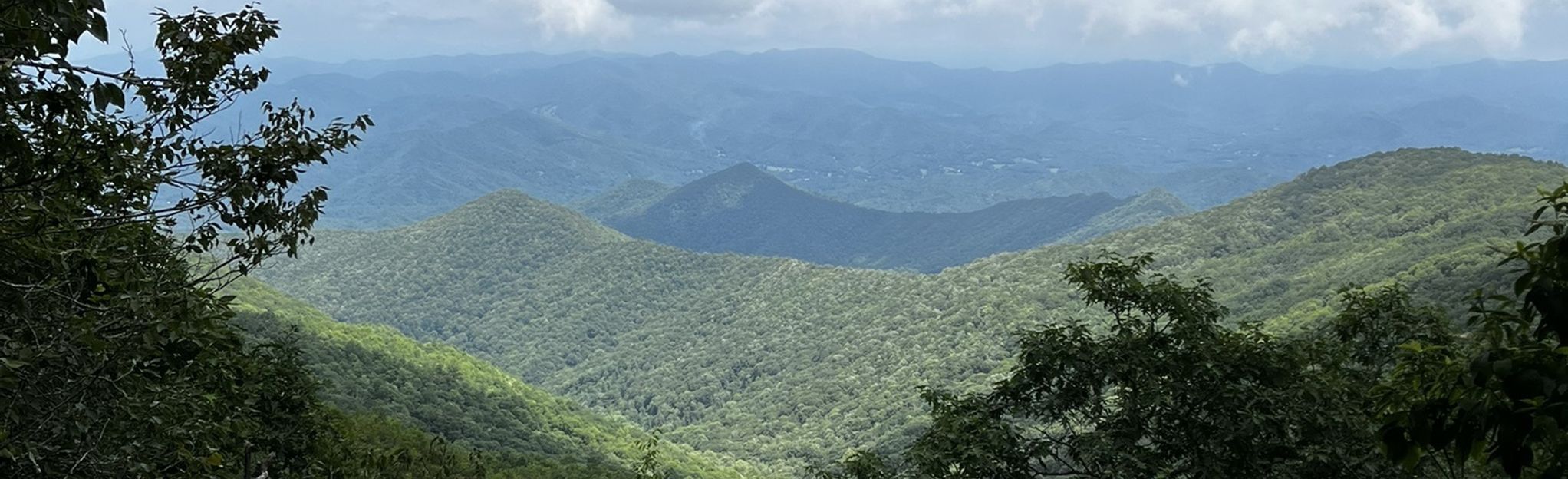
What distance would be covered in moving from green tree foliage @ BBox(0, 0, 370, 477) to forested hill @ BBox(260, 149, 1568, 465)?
43.5m

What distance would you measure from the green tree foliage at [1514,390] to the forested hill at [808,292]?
42.4 metres

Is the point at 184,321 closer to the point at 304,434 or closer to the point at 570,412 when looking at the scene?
the point at 304,434

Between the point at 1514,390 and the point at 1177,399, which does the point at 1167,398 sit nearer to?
the point at 1177,399

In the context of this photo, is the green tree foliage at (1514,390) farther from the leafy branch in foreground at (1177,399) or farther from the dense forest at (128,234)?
the leafy branch in foreground at (1177,399)

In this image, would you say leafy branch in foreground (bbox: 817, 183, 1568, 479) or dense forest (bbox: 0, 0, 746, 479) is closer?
dense forest (bbox: 0, 0, 746, 479)

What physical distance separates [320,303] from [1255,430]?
125 m

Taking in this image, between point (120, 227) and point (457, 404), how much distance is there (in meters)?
49.9

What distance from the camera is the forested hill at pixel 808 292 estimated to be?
6719cm

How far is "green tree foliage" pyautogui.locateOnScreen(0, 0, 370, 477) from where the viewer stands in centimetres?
420

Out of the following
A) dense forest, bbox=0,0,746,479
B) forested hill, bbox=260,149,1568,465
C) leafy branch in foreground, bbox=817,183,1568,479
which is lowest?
forested hill, bbox=260,149,1568,465

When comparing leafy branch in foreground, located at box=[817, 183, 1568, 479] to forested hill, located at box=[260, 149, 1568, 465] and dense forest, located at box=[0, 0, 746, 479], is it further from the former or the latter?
forested hill, located at box=[260, 149, 1568, 465]

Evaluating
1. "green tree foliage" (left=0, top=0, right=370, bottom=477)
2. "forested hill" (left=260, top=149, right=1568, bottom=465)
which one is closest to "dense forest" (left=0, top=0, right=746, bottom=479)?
"green tree foliage" (left=0, top=0, right=370, bottom=477)

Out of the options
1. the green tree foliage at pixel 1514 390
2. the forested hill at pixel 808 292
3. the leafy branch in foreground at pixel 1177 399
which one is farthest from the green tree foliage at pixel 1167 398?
the forested hill at pixel 808 292

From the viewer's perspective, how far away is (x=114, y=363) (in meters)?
5.02
